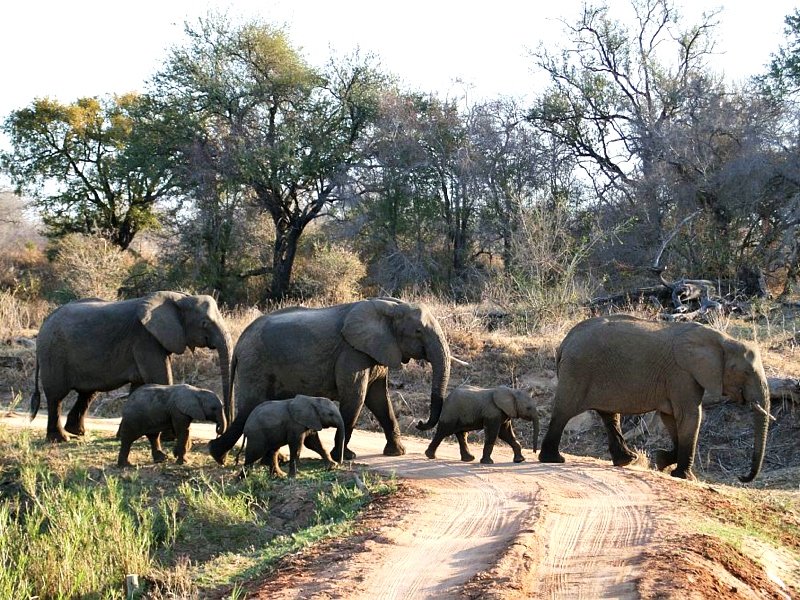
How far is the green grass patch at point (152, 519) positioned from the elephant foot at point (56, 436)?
0.29 m

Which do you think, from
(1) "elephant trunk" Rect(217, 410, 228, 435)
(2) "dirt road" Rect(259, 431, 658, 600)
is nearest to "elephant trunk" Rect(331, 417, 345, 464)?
(2) "dirt road" Rect(259, 431, 658, 600)

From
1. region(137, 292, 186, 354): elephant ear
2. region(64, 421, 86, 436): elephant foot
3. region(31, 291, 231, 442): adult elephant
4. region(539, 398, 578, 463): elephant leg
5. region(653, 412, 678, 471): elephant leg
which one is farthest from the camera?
region(64, 421, 86, 436): elephant foot

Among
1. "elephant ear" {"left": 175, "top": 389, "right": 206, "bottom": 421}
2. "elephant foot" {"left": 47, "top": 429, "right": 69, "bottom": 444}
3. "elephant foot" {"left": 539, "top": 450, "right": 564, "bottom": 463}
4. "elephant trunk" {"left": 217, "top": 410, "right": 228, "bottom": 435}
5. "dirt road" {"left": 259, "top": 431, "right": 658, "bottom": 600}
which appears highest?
"elephant ear" {"left": 175, "top": 389, "right": 206, "bottom": 421}

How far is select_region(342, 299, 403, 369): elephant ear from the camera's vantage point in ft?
42.7

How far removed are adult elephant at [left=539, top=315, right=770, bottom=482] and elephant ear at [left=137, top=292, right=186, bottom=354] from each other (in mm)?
5137

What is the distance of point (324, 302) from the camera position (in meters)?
32.4

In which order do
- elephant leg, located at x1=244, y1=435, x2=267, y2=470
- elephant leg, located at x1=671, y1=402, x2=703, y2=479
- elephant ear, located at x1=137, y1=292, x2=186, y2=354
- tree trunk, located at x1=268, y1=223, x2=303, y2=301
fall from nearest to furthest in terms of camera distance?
elephant leg, located at x1=244, y1=435, x2=267, y2=470
elephant leg, located at x1=671, y1=402, x2=703, y2=479
elephant ear, located at x1=137, y1=292, x2=186, y2=354
tree trunk, located at x1=268, y1=223, x2=303, y2=301

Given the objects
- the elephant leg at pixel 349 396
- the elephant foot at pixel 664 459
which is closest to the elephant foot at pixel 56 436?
the elephant leg at pixel 349 396

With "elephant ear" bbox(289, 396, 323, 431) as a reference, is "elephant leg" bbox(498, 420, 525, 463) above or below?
below

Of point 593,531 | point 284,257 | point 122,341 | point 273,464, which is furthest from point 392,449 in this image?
point 284,257

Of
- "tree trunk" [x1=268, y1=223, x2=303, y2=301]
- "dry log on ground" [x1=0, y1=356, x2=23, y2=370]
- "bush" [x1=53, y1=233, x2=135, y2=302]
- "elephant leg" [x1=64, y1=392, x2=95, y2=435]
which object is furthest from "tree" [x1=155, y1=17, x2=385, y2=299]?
"elephant leg" [x1=64, y1=392, x2=95, y2=435]

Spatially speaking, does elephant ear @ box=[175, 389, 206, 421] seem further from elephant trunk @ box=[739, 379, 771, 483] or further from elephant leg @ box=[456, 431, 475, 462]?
elephant trunk @ box=[739, 379, 771, 483]

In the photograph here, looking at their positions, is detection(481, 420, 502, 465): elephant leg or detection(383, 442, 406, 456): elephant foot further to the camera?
detection(383, 442, 406, 456): elephant foot

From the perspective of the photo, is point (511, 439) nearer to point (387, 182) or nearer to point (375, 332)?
point (375, 332)
